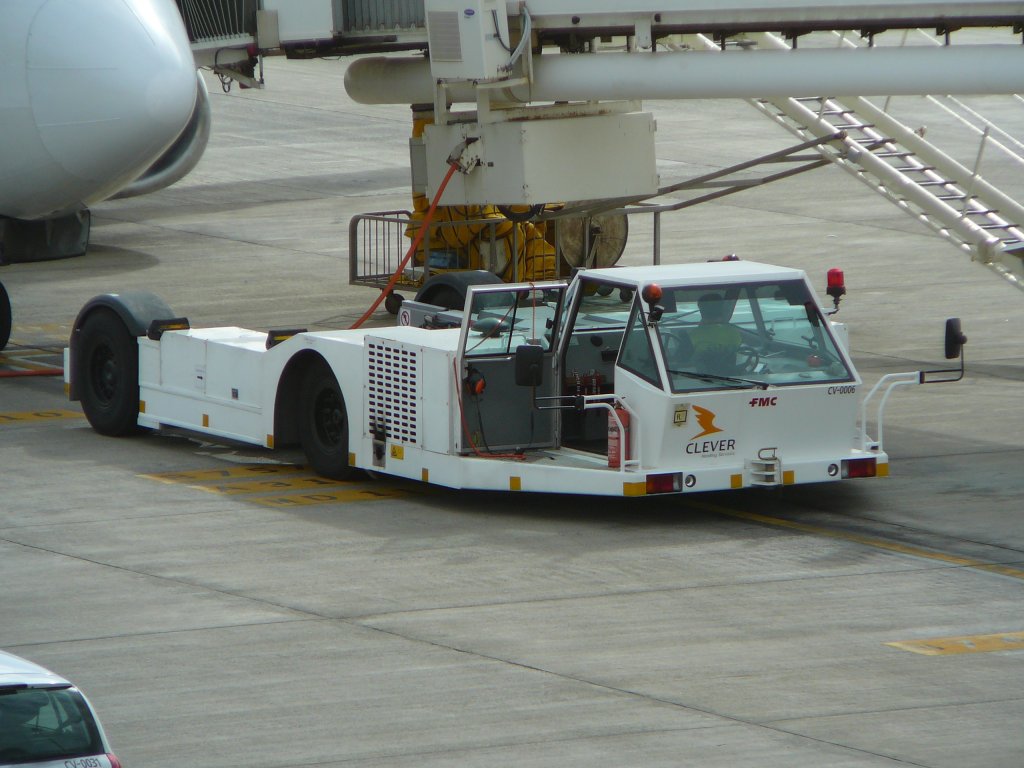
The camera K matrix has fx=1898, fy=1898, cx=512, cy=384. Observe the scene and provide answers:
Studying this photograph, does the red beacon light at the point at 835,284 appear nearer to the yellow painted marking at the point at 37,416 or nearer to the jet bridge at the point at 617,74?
the jet bridge at the point at 617,74

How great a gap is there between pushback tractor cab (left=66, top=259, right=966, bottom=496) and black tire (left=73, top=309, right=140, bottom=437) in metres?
1.78

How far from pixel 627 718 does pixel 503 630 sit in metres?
1.84

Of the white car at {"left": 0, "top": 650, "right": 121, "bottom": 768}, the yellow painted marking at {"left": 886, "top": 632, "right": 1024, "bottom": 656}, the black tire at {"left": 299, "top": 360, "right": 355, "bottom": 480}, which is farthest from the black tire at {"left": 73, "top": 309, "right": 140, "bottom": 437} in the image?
the white car at {"left": 0, "top": 650, "right": 121, "bottom": 768}

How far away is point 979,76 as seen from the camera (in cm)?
1675

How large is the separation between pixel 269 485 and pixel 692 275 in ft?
12.8

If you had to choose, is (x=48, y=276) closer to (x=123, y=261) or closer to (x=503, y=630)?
(x=123, y=261)

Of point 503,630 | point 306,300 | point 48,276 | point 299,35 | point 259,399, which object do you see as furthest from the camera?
point 48,276

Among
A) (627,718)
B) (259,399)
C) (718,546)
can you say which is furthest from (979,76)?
(627,718)

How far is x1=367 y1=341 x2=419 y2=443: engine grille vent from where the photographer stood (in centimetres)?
1477

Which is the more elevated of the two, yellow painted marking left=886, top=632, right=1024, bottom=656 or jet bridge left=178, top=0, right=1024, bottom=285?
jet bridge left=178, top=0, right=1024, bottom=285

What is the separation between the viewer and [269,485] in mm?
15703

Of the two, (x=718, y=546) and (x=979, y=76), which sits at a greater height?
(x=979, y=76)

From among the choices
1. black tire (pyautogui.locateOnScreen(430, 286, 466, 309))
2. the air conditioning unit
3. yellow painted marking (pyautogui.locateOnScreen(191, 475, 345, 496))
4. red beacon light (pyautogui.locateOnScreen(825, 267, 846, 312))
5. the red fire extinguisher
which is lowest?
yellow painted marking (pyautogui.locateOnScreen(191, 475, 345, 496))

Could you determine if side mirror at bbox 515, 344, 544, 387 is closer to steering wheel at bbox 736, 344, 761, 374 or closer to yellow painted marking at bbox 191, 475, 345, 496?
steering wheel at bbox 736, 344, 761, 374
